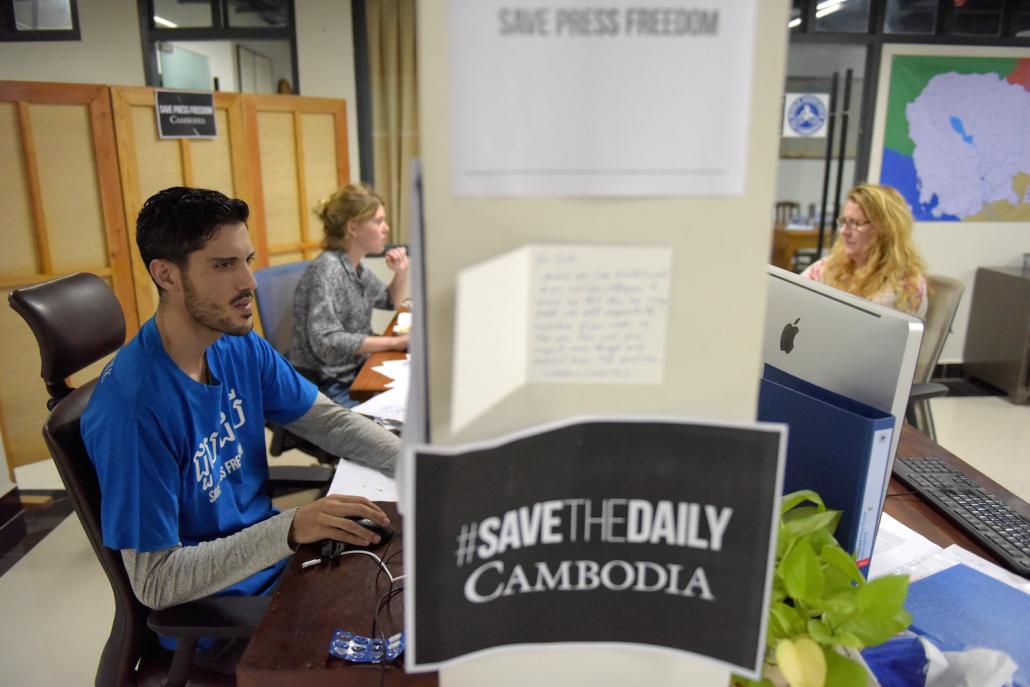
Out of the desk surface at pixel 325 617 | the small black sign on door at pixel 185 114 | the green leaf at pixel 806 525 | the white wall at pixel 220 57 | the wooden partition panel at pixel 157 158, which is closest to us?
the green leaf at pixel 806 525

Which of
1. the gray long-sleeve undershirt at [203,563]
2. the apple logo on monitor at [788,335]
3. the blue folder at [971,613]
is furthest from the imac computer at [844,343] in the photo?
the gray long-sleeve undershirt at [203,563]

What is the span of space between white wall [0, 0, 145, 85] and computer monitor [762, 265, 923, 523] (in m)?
4.75

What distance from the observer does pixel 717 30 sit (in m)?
0.48

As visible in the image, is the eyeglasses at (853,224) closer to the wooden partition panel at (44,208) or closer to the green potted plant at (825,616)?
the green potted plant at (825,616)

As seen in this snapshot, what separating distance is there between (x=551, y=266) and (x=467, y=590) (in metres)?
0.26

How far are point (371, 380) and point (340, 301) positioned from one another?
80 cm

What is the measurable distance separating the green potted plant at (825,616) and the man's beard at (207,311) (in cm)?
122

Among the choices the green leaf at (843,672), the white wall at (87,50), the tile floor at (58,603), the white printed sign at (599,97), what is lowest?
the tile floor at (58,603)

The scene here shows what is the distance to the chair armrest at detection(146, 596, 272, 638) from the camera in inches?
46.3

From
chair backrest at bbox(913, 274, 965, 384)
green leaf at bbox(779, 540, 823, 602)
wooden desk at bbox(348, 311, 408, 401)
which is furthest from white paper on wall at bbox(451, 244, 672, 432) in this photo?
chair backrest at bbox(913, 274, 965, 384)

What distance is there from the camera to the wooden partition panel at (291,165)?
13.2ft

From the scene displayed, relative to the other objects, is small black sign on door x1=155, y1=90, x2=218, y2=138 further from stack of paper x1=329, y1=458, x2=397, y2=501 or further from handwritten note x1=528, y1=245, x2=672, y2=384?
handwritten note x1=528, y1=245, x2=672, y2=384

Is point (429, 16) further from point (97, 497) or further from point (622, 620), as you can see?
point (97, 497)

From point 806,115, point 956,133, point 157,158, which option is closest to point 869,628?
point 157,158
